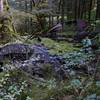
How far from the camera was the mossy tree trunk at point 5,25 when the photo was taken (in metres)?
6.10

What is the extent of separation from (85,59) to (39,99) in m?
1.41

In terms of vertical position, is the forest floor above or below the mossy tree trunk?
below

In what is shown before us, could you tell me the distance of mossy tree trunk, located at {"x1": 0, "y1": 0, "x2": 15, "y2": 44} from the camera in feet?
20.0

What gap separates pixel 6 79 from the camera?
3.83 meters

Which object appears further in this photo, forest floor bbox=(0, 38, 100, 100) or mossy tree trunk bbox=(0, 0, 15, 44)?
mossy tree trunk bbox=(0, 0, 15, 44)

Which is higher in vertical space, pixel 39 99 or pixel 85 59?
pixel 85 59

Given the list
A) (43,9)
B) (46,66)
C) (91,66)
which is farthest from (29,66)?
(43,9)

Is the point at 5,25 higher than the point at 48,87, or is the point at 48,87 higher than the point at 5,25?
the point at 5,25

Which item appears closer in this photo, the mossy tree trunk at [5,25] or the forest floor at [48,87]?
the forest floor at [48,87]

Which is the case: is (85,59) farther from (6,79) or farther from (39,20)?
(39,20)

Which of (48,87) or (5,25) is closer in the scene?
(48,87)

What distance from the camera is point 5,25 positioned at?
6297mm

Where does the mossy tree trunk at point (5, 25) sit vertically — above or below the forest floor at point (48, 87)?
above

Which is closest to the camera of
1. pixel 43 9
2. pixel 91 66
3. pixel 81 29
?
pixel 91 66
